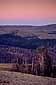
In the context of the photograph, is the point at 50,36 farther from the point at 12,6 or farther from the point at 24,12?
the point at 12,6

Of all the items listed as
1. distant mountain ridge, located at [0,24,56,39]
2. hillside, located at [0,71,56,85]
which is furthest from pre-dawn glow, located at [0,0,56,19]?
hillside, located at [0,71,56,85]

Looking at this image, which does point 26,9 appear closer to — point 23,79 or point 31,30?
point 31,30

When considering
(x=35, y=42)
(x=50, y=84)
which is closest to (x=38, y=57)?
(x=35, y=42)

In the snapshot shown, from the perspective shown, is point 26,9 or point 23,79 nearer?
point 23,79

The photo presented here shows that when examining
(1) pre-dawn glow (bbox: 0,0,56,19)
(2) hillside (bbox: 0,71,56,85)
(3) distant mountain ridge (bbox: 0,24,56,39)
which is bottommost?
(2) hillside (bbox: 0,71,56,85)

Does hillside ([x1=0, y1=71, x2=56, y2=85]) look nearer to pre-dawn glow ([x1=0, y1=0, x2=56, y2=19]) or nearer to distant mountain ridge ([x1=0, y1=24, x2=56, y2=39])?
distant mountain ridge ([x1=0, y1=24, x2=56, y2=39])

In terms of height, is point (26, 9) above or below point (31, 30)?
above

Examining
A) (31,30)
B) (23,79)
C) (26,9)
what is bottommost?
(23,79)

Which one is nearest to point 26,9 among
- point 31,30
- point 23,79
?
point 31,30

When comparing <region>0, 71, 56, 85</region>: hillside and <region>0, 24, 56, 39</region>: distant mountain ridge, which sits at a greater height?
<region>0, 24, 56, 39</region>: distant mountain ridge
